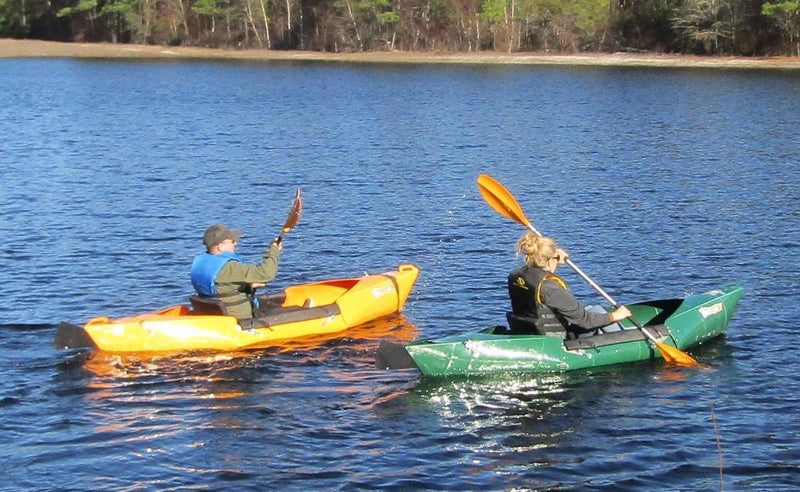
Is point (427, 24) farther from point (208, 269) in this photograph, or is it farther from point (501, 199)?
point (208, 269)

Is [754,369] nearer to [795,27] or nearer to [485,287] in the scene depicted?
[485,287]

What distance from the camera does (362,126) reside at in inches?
1606

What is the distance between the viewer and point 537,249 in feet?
39.6

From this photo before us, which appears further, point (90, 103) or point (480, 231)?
point (90, 103)

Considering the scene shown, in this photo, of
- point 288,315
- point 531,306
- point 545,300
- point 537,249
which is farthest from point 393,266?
point 537,249

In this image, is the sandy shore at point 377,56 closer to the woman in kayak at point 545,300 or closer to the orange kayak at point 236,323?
the orange kayak at point 236,323

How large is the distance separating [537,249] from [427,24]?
74981 millimetres

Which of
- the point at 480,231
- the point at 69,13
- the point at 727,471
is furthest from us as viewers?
the point at 69,13

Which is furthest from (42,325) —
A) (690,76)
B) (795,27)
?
(795,27)

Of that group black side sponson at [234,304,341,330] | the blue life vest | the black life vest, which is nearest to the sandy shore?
black side sponson at [234,304,341,330]

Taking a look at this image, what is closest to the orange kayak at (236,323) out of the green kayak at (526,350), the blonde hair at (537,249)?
the green kayak at (526,350)

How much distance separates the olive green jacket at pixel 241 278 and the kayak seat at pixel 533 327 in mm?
2861

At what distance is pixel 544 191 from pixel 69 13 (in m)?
79.3

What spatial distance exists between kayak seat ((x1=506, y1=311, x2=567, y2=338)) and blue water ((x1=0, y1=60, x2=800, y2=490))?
534 mm
